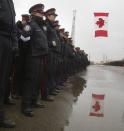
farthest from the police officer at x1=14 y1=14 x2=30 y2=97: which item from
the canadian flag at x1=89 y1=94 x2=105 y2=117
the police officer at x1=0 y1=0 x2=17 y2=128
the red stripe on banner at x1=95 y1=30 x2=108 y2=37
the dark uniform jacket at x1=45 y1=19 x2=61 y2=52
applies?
the red stripe on banner at x1=95 y1=30 x2=108 y2=37

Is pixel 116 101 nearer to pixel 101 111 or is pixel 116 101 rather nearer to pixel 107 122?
pixel 101 111

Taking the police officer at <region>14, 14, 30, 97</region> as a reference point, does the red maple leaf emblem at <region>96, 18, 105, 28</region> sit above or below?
above

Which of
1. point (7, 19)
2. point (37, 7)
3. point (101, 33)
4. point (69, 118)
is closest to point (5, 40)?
point (7, 19)

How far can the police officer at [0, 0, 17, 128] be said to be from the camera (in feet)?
20.3

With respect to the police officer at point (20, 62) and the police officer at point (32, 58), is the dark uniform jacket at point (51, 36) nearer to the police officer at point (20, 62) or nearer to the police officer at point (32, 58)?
the police officer at point (20, 62)

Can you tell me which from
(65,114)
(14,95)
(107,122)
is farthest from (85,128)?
(14,95)

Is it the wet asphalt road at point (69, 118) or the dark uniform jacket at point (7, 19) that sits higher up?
the dark uniform jacket at point (7, 19)

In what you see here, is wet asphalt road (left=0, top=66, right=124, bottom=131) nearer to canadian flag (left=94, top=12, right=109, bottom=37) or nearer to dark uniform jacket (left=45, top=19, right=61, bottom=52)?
dark uniform jacket (left=45, top=19, right=61, bottom=52)

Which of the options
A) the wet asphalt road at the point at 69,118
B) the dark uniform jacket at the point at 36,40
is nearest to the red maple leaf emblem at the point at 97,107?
the wet asphalt road at the point at 69,118

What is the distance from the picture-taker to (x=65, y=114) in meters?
7.82

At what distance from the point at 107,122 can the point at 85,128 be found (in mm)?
744

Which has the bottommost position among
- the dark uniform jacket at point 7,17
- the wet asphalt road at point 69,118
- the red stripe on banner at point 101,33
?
the wet asphalt road at point 69,118

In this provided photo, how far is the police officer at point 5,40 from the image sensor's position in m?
6.19

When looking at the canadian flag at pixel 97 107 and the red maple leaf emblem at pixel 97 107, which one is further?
the red maple leaf emblem at pixel 97 107
